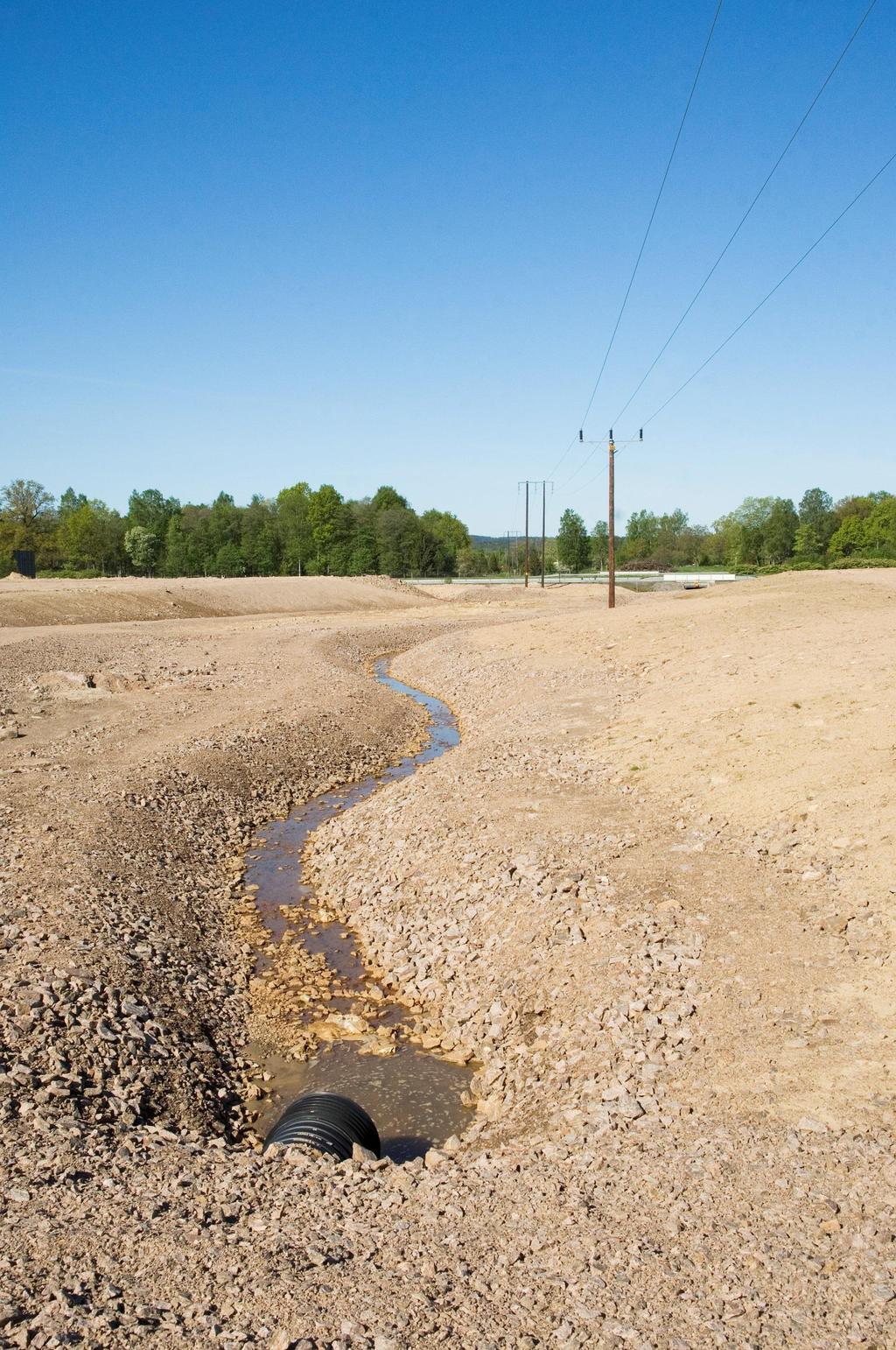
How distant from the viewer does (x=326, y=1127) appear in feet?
23.9

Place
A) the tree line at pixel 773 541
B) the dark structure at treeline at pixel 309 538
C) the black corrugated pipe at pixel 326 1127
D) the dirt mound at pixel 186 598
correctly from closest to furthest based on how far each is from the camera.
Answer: the black corrugated pipe at pixel 326 1127
the dirt mound at pixel 186 598
the dark structure at treeline at pixel 309 538
the tree line at pixel 773 541

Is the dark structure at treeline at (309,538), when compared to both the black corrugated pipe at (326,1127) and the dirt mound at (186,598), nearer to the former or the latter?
the dirt mound at (186,598)

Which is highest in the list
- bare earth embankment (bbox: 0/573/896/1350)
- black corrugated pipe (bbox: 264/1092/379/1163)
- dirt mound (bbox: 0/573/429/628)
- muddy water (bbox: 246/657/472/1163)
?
dirt mound (bbox: 0/573/429/628)

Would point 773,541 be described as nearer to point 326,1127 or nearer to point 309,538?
point 309,538

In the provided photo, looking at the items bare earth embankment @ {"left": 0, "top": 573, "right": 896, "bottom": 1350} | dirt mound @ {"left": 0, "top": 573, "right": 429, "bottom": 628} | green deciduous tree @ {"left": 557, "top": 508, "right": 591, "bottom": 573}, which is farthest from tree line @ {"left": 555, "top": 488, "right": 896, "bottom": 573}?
bare earth embankment @ {"left": 0, "top": 573, "right": 896, "bottom": 1350}

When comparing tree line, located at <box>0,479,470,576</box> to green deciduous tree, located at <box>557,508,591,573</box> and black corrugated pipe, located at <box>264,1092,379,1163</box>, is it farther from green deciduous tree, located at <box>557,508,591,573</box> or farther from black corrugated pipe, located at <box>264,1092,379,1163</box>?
black corrugated pipe, located at <box>264,1092,379,1163</box>

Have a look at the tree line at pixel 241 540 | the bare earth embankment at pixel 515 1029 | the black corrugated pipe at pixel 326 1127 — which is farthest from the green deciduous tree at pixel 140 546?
the black corrugated pipe at pixel 326 1127

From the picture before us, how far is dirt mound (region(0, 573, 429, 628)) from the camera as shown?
5312 centimetres

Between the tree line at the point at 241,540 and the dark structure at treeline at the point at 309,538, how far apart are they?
0.15 metres

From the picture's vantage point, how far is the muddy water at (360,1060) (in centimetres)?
825

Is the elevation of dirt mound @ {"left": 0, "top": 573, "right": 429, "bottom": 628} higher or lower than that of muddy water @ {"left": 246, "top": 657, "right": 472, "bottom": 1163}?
higher

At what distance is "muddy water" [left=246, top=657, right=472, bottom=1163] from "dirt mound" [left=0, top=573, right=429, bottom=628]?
40590 millimetres

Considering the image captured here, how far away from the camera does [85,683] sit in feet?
92.0

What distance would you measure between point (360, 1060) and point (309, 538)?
112 m
